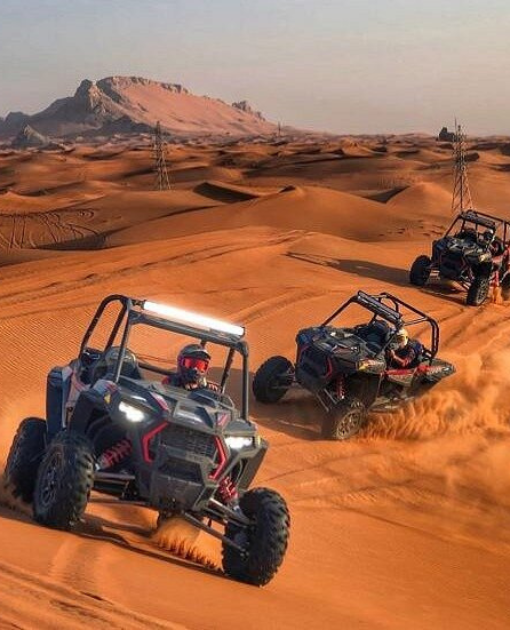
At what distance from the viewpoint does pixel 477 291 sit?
57.9 feet

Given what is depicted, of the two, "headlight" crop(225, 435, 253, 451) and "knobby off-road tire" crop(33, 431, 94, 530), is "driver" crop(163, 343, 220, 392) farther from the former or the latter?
"knobby off-road tire" crop(33, 431, 94, 530)

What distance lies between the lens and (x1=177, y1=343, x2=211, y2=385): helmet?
6.20 metres

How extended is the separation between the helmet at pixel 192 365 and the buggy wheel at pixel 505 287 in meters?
13.9

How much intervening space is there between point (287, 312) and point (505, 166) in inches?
1702

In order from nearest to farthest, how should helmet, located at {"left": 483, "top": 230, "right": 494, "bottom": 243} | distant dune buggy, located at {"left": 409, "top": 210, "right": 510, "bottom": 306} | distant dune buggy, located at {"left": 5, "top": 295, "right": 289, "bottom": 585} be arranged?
distant dune buggy, located at {"left": 5, "top": 295, "right": 289, "bottom": 585} < distant dune buggy, located at {"left": 409, "top": 210, "right": 510, "bottom": 306} < helmet, located at {"left": 483, "top": 230, "right": 494, "bottom": 243}

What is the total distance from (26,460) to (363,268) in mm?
14720

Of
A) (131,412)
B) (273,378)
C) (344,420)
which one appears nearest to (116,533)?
(131,412)

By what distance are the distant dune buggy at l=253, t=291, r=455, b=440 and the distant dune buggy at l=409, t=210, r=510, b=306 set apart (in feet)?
24.3

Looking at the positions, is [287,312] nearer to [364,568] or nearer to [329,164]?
[364,568]

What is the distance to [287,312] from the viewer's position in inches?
580

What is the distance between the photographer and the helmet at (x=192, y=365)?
6.20 meters

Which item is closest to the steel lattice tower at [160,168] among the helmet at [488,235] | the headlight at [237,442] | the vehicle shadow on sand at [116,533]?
the helmet at [488,235]

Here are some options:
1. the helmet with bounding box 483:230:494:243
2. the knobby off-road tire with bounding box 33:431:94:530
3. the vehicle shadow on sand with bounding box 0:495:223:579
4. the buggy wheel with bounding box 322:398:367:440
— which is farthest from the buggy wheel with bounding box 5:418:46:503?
the helmet with bounding box 483:230:494:243

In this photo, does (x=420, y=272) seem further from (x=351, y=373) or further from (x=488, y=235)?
(x=351, y=373)
